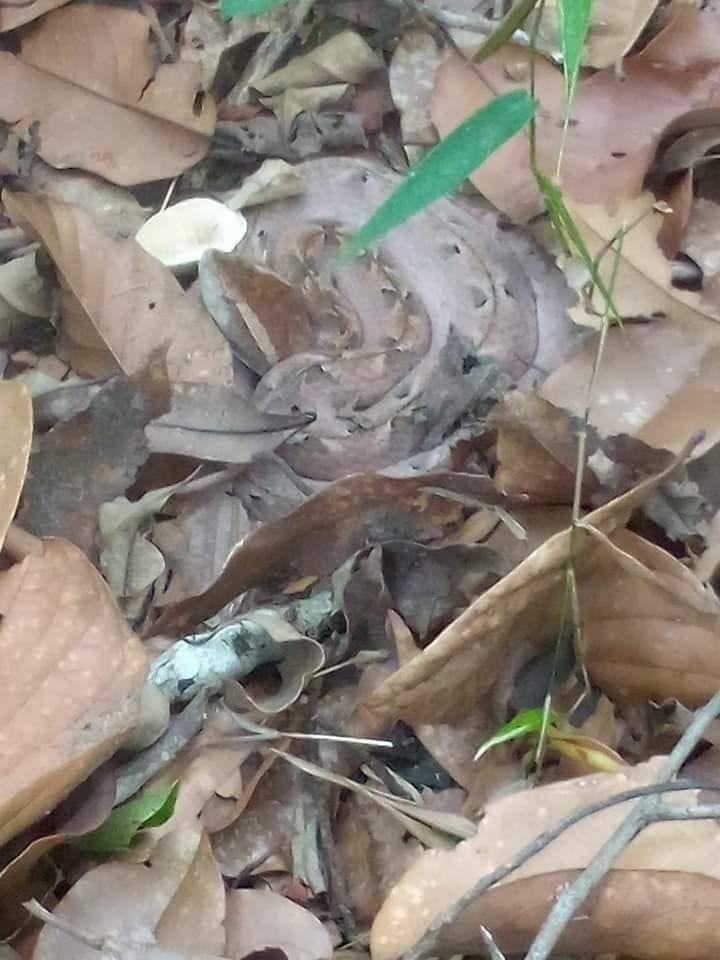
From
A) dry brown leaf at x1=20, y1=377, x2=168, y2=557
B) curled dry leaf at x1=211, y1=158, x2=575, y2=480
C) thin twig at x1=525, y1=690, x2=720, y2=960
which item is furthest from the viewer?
curled dry leaf at x1=211, y1=158, x2=575, y2=480

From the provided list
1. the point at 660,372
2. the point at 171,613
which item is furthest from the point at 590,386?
the point at 171,613

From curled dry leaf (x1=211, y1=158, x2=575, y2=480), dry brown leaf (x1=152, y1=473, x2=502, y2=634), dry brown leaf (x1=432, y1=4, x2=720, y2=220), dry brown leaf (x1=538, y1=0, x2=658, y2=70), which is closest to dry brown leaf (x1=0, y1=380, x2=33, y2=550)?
dry brown leaf (x1=152, y1=473, x2=502, y2=634)

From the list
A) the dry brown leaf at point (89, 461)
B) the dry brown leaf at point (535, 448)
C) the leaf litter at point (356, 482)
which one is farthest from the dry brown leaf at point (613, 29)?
the dry brown leaf at point (89, 461)

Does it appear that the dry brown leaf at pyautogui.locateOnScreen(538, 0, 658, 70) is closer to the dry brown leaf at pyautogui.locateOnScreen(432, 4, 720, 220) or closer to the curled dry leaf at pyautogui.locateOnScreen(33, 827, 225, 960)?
the dry brown leaf at pyautogui.locateOnScreen(432, 4, 720, 220)

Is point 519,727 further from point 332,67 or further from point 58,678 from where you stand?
point 332,67

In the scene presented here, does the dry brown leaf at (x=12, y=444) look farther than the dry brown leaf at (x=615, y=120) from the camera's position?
No

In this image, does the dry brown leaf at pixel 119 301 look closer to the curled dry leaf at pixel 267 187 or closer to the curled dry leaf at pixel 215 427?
the curled dry leaf at pixel 215 427

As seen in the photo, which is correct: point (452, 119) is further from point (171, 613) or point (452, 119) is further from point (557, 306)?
point (171, 613)
